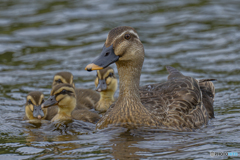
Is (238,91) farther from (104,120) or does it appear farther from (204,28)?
(204,28)

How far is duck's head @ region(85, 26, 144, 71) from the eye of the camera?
21.5 ft

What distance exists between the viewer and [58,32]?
48.2ft

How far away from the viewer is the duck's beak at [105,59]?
6382mm

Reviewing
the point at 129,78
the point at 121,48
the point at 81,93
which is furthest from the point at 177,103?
the point at 81,93

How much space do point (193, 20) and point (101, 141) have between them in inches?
373

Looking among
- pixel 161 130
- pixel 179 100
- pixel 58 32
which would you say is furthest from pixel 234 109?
pixel 58 32

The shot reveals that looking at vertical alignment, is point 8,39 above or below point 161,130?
above

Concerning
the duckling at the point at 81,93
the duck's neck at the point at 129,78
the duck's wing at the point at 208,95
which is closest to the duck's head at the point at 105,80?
the duckling at the point at 81,93

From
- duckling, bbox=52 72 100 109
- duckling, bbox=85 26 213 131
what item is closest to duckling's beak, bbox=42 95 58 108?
duckling, bbox=85 26 213 131

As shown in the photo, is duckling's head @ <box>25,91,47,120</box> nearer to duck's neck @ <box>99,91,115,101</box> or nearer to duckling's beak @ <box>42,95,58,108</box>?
duckling's beak @ <box>42,95,58,108</box>

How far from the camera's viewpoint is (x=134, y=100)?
6938 millimetres

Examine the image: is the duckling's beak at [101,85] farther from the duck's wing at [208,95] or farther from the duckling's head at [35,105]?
the duck's wing at [208,95]

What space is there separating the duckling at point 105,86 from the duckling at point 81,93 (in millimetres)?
197

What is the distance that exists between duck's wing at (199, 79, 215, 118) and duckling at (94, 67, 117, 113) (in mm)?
1943
